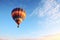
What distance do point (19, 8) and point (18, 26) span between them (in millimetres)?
5321

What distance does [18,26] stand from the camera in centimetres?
19375

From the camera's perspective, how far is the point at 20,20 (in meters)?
194

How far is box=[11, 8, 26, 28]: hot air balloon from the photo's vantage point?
19388 centimetres

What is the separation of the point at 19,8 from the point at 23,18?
3.23 meters

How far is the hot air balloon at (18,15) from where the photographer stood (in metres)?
194

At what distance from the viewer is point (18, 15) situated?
193875mm

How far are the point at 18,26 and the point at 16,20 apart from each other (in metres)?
1.96

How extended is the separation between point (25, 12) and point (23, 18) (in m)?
1.91

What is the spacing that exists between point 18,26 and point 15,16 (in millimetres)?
3109

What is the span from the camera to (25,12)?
195 metres

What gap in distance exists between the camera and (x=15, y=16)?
637 feet

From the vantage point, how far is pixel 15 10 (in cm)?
19438

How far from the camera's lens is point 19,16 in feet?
636

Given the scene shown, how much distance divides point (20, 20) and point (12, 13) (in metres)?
3.21
